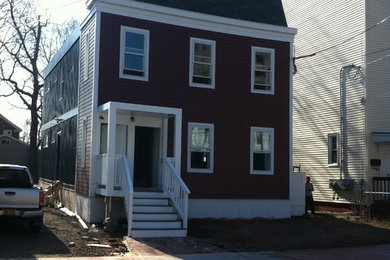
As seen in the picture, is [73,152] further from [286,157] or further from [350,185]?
[350,185]

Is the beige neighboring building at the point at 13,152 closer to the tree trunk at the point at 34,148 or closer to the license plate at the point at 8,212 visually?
the tree trunk at the point at 34,148

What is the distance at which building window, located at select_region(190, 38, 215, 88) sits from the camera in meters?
18.2

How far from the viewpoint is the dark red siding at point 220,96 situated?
663 inches

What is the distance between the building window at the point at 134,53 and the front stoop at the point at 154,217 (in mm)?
4273

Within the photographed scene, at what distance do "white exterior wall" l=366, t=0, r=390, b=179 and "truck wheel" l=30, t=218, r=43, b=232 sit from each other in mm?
13278

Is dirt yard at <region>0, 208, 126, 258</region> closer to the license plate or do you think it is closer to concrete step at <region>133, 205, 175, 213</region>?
the license plate

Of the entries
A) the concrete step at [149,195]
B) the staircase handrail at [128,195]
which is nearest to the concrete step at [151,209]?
the staircase handrail at [128,195]

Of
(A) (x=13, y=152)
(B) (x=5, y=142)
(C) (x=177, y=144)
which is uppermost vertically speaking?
(B) (x=5, y=142)

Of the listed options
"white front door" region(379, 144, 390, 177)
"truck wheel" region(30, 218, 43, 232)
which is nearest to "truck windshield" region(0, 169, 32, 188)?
"truck wheel" region(30, 218, 43, 232)

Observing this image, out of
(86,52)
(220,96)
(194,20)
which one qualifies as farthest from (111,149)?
(194,20)

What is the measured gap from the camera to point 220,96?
730 inches

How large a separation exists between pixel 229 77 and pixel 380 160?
23.6 ft

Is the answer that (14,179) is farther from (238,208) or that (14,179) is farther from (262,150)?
(262,150)

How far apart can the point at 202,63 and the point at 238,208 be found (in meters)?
5.41
